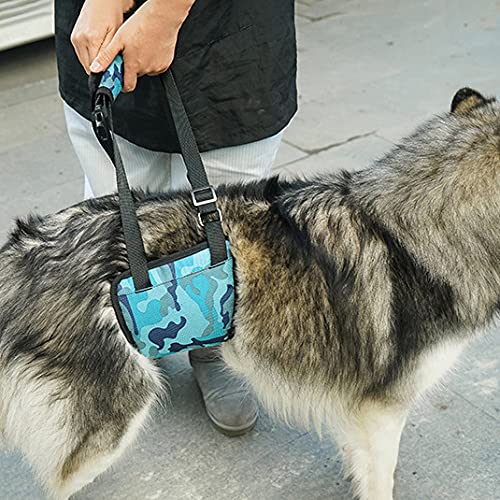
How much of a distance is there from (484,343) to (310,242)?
1.51 metres

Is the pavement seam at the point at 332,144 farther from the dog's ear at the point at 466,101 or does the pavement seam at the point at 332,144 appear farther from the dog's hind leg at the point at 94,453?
the dog's hind leg at the point at 94,453

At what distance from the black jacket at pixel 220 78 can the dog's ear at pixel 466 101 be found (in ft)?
2.16

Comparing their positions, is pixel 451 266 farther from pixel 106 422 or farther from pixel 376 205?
pixel 106 422

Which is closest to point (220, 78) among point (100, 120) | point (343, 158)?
point (100, 120)

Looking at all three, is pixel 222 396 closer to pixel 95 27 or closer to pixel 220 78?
pixel 220 78

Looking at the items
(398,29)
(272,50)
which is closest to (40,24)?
(398,29)

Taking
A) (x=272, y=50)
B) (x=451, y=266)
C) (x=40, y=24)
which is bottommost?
(x=40, y=24)

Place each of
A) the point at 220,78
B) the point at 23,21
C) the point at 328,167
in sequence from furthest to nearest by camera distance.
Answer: the point at 23,21
the point at 328,167
the point at 220,78

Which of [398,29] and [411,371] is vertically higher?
[411,371]

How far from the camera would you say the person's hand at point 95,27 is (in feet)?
8.13

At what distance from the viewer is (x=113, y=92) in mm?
2414

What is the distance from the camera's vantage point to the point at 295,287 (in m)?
2.44

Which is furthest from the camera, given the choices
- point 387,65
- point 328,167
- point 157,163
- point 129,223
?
point 387,65

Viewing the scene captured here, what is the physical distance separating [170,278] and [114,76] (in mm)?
625
